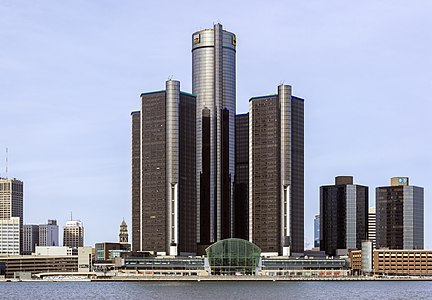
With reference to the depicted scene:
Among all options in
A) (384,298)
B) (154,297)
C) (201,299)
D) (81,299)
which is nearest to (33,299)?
(81,299)

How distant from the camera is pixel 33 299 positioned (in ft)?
656

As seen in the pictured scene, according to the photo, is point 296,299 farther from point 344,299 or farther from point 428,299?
point 428,299

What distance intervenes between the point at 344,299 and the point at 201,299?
3047 centimetres

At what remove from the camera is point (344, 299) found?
630 ft

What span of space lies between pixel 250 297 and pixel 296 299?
12.8 m

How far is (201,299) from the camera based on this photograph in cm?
18812

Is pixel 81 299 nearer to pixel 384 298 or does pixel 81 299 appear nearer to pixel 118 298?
pixel 118 298

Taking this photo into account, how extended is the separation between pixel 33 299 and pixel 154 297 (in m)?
26.8

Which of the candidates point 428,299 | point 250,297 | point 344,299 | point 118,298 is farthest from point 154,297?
point 428,299

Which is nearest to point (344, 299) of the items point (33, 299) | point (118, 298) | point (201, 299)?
point (201, 299)

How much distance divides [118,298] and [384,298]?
5791 cm

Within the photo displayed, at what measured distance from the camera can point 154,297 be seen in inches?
7844

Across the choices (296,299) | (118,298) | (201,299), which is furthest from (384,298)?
(118,298)

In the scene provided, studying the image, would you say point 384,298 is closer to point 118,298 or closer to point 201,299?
point 201,299
